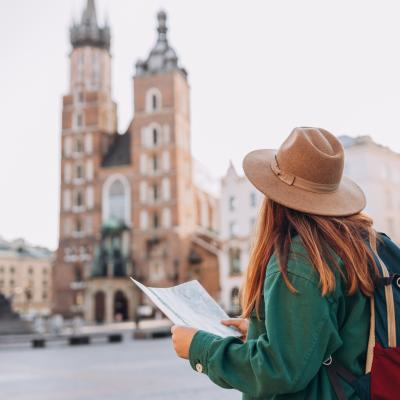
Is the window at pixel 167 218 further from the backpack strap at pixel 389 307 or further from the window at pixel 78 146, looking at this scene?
the backpack strap at pixel 389 307

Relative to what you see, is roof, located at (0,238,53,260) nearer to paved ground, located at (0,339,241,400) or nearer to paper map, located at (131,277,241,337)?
paved ground, located at (0,339,241,400)

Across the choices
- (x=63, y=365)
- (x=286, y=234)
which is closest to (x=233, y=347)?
(x=286, y=234)

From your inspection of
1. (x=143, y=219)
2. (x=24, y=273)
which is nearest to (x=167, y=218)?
(x=143, y=219)


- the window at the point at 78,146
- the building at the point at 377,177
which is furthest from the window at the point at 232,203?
the window at the point at 78,146

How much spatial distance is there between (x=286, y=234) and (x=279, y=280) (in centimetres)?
21

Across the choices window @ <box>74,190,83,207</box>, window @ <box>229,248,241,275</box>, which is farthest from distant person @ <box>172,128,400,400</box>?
window @ <box>74,190,83,207</box>

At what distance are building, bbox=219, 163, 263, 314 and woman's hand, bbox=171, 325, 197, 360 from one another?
1648 inches

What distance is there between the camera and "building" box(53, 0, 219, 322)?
51.7m

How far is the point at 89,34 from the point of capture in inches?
2467

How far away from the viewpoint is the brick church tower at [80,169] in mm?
54156

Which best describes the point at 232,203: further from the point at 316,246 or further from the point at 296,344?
the point at 296,344

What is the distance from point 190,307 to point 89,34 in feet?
209

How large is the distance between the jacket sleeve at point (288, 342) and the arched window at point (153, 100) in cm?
5321

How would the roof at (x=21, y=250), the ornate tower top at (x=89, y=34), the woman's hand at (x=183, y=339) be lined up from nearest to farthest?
1. the woman's hand at (x=183, y=339)
2. the ornate tower top at (x=89, y=34)
3. the roof at (x=21, y=250)
